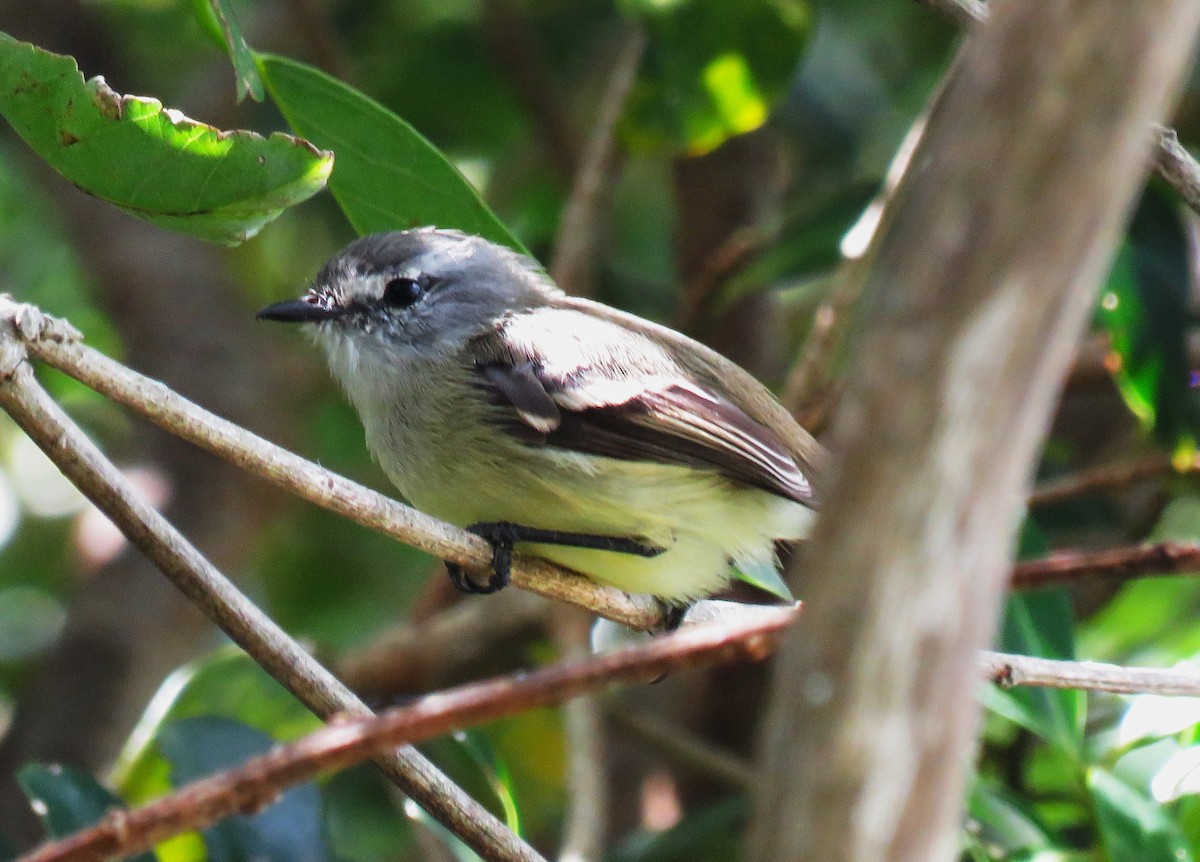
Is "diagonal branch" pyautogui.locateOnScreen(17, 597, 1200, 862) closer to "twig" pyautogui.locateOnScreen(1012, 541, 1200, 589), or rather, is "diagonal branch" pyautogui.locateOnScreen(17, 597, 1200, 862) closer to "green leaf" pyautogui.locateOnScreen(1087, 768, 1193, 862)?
"twig" pyautogui.locateOnScreen(1012, 541, 1200, 589)

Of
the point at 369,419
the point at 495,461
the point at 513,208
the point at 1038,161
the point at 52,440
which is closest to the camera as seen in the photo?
the point at 1038,161

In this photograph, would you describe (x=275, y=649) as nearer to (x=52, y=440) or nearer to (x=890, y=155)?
(x=52, y=440)

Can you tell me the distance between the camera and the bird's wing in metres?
3.05

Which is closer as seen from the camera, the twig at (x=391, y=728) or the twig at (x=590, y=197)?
the twig at (x=391, y=728)

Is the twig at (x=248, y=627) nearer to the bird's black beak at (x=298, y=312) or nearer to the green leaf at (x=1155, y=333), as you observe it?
the bird's black beak at (x=298, y=312)

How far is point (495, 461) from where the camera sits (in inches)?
120

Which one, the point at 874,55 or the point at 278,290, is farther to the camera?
the point at 278,290

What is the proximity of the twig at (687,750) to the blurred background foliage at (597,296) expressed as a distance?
0.02m

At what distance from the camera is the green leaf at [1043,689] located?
2980 millimetres

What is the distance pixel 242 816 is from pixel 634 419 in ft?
3.90

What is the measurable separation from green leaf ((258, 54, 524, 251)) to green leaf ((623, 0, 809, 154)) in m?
1.24

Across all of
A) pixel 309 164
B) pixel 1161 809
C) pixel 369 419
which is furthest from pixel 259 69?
pixel 1161 809

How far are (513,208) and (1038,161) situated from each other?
5081 mm

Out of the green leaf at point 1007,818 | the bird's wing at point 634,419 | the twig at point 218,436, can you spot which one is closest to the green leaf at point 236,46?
the twig at point 218,436
